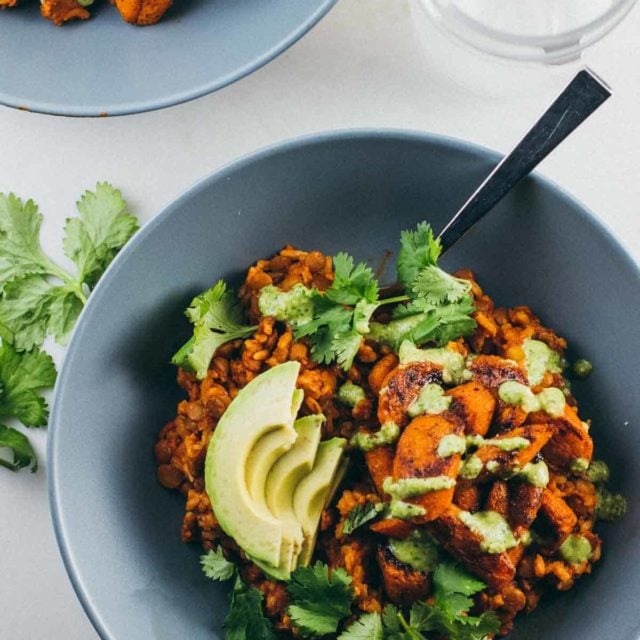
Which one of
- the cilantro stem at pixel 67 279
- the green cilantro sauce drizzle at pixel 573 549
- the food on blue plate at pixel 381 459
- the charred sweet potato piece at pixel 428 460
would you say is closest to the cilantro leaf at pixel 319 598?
the food on blue plate at pixel 381 459

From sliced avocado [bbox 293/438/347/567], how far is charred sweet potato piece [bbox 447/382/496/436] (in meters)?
0.25

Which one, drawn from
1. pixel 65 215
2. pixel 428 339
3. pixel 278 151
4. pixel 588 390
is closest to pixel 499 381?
pixel 428 339

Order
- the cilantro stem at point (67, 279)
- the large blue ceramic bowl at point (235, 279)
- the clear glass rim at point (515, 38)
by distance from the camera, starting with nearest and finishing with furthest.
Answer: the large blue ceramic bowl at point (235, 279), the cilantro stem at point (67, 279), the clear glass rim at point (515, 38)

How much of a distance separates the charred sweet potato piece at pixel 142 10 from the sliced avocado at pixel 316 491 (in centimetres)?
105

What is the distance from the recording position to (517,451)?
5.68ft

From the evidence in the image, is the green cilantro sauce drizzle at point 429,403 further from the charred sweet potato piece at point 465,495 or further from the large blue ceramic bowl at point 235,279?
the large blue ceramic bowl at point 235,279

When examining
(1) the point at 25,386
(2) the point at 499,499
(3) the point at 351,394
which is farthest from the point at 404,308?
(1) the point at 25,386

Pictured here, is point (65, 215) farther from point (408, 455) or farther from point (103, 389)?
point (408, 455)

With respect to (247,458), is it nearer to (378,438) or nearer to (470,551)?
(378,438)

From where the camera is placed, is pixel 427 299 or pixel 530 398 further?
pixel 427 299

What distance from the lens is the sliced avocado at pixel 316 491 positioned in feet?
6.07

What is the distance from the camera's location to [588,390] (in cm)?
205

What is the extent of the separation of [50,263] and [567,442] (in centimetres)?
123

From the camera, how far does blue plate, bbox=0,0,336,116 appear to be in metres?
2.06
